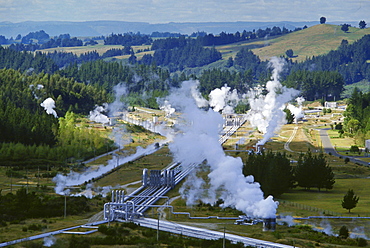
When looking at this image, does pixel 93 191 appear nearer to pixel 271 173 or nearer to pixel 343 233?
pixel 271 173

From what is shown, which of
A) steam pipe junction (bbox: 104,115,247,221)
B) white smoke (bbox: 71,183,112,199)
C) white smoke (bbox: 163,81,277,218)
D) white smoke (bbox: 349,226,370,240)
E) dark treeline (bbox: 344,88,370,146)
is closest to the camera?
white smoke (bbox: 349,226,370,240)

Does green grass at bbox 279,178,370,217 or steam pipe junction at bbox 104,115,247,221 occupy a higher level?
Result: steam pipe junction at bbox 104,115,247,221

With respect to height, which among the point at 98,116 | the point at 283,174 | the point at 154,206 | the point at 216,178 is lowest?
the point at 154,206

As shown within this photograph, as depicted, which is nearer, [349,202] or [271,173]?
[349,202]

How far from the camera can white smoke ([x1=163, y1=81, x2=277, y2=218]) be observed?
7312 centimetres

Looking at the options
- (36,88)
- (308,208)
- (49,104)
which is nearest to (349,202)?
(308,208)

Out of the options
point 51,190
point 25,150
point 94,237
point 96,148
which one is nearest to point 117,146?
point 96,148

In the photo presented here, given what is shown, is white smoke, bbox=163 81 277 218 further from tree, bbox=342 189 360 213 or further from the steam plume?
the steam plume

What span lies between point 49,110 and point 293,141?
6088cm

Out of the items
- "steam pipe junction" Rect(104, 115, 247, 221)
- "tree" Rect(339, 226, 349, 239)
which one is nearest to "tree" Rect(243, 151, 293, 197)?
"steam pipe junction" Rect(104, 115, 247, 221)

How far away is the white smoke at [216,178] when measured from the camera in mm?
73125

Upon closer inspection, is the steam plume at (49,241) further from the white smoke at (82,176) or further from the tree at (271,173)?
the tree at (271,173)

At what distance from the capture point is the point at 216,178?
86.7 meters

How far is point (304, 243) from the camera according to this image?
A: 2408 inches
